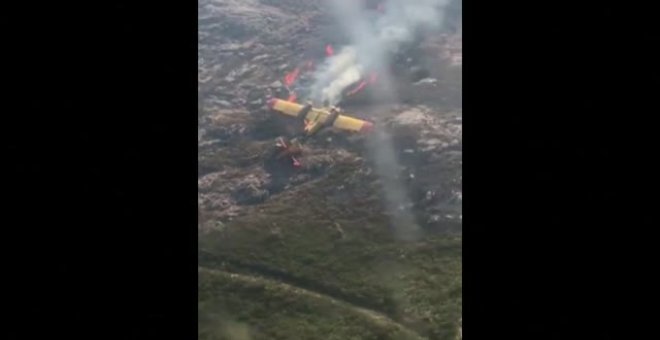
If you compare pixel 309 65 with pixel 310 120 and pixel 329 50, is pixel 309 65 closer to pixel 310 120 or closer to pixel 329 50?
pixel 329 50

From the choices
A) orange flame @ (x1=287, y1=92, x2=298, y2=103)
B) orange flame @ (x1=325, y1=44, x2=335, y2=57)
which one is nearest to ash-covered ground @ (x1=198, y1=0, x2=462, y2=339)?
orange flame @ (x1=325, y1=44, x2=335, y2=57)

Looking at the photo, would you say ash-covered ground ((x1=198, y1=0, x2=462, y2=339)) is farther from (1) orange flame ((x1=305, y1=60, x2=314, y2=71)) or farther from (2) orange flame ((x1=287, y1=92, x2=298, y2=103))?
(2) orange flame ((x1=287, y1=92, x2=298, y2=103))

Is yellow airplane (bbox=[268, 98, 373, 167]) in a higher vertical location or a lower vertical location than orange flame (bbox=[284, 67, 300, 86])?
lower

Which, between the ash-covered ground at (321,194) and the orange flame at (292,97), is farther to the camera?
the orange flame at (292,97)

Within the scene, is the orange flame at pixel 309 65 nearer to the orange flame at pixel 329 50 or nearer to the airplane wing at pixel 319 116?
the orange flame at pixel 329 50

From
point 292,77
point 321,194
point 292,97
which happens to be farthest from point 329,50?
point 321,194

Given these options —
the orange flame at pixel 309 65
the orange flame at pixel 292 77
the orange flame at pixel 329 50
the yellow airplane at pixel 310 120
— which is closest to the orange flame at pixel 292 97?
the yellow airplane at pixel 310 120

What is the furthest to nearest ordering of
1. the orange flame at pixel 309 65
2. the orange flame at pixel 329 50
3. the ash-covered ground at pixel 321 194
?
1. the orange flame at pixel 309 65
2. the orange flame at pixel 329 50
3. the ash-covered ground at pixel 321 194
